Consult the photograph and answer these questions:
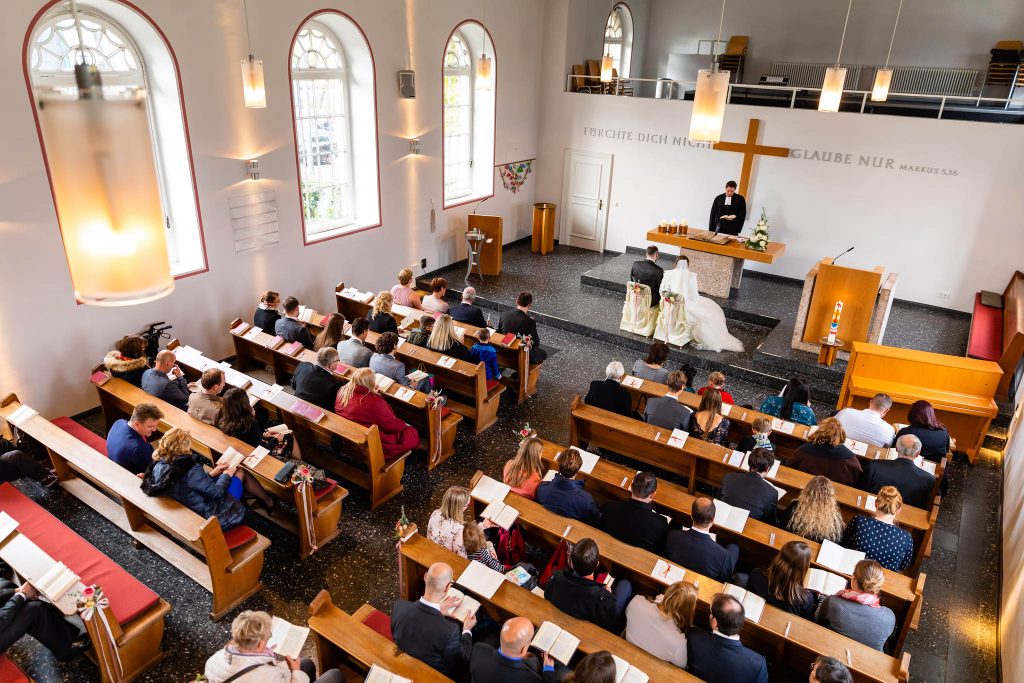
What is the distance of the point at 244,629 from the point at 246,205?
5.80 m

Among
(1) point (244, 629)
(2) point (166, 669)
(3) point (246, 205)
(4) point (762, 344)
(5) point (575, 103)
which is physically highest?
(5) point (575, 103)

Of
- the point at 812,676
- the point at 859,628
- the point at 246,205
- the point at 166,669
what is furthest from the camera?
the point at 246,205

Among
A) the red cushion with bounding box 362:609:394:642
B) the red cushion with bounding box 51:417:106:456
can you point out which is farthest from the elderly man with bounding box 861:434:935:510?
the red cushion with bounding box 51:417:106:456

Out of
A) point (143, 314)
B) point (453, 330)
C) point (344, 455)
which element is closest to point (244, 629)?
point (344, 455)

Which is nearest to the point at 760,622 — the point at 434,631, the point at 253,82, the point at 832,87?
the point at 434,631

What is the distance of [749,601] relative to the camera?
3770 mm

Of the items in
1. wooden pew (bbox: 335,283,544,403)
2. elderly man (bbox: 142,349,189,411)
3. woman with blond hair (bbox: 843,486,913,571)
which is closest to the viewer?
woman with blond hair (bbox: 843,486,913,571)

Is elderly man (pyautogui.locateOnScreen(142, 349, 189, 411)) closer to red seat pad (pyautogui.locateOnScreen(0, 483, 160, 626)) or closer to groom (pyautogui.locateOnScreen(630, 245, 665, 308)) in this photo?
red seat pad (pyautogui.locateOnScreen(0, 483, 160, 626))

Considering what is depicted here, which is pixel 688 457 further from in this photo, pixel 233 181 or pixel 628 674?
pixel 233 181

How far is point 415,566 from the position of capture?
14.0 feet

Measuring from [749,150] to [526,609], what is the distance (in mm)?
8615

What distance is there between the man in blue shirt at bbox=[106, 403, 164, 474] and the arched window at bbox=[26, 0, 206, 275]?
2.79 m

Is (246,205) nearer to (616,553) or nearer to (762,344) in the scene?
(616,553)

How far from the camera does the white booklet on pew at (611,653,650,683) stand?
3244 millimetres
